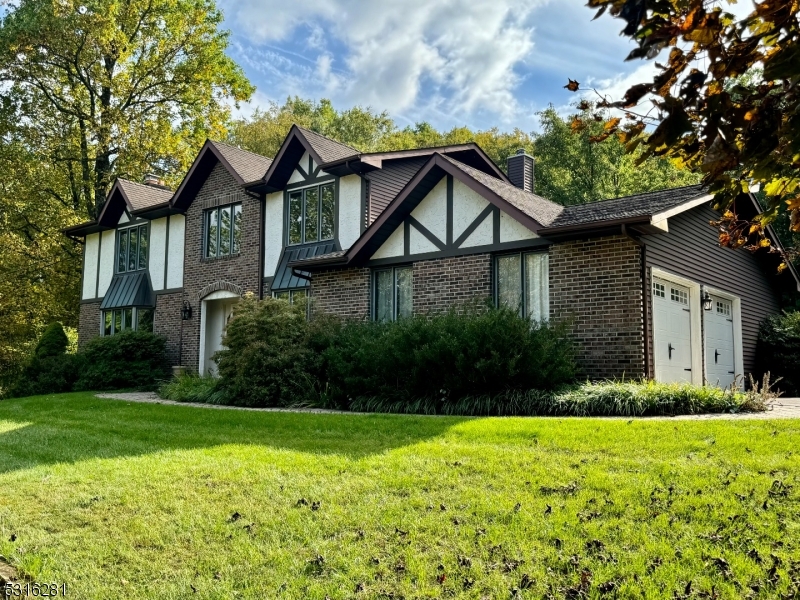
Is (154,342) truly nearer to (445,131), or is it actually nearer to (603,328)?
(603,328)

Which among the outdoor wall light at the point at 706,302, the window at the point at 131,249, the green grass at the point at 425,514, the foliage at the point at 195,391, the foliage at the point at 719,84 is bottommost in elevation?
the green grass at the point at 425,514

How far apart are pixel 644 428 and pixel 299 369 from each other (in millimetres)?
7496

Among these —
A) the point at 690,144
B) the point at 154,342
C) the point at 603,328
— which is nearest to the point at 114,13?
the point at 154,342

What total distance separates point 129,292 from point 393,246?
1208 centimetres

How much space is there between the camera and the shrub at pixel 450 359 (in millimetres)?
11125

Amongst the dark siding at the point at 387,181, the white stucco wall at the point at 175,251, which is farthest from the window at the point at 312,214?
the white stucco wall at the point at 175,251

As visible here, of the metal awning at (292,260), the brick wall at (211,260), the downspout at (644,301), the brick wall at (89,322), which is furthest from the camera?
the brick wall at (89,322)

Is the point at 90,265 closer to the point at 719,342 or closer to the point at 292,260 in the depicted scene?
the point at 292,260

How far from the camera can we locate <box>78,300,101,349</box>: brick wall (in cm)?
2509

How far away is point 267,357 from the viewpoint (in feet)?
45.5

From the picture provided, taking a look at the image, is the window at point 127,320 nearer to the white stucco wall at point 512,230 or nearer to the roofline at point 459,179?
the roofline at point 459,179

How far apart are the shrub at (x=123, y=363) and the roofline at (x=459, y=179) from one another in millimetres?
8624

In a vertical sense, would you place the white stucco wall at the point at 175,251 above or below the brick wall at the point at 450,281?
above

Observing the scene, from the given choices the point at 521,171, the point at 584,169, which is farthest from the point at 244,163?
the point at 584,169
